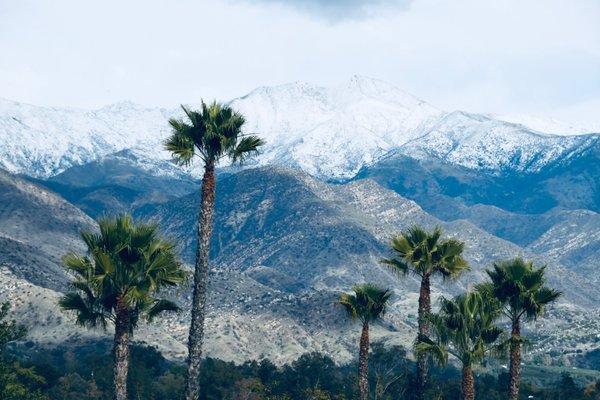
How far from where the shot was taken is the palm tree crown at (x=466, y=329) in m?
31.0

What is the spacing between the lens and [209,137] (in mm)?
29812

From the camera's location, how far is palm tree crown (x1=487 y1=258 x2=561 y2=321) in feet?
115

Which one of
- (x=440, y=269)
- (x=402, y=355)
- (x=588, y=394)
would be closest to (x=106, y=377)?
(x=402, y=355)

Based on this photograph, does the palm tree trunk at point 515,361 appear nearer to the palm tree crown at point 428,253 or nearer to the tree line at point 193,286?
the tree line at point 193,286

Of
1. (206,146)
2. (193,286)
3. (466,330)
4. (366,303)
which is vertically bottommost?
(466,330)

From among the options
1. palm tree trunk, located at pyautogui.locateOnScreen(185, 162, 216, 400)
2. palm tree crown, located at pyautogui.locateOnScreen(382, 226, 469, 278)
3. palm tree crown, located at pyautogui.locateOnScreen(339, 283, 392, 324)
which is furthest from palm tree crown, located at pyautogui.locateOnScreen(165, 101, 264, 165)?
palm tree crown, located at pyautogui.locateOnScreen(339, 283, 392, 324)

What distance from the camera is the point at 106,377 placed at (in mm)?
84250

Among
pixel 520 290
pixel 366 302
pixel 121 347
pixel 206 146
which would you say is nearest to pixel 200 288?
pixel 121 347

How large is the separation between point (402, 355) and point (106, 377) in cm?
3443

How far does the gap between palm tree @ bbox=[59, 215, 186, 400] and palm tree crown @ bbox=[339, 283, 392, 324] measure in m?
11.3

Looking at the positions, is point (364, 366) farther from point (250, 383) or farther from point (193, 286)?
point (250, 383)

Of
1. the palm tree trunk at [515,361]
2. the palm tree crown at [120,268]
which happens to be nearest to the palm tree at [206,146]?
the palm tree crown at [120,268]

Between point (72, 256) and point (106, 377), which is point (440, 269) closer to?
point (72, 256)

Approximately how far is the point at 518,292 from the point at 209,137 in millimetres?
14770
